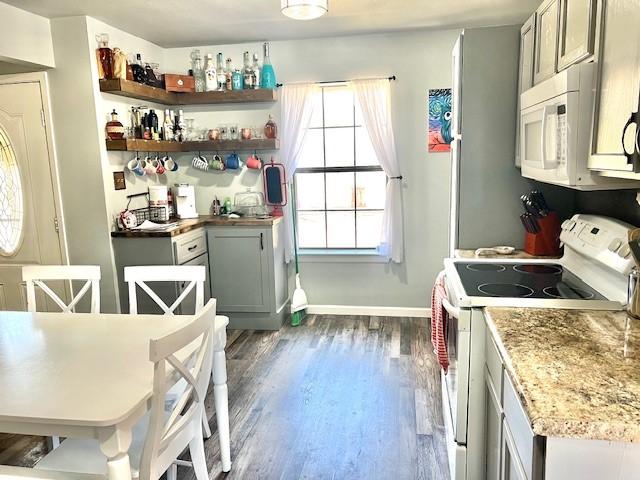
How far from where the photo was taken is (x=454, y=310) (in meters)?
1.83

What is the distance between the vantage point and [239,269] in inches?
155

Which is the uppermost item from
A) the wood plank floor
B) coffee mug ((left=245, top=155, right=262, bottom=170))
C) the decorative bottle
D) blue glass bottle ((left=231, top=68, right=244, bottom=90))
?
blue glass bottle ((left=231, top=68, right=244, bottom=90))

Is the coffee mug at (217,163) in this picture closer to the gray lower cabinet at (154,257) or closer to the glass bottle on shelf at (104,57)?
the gray lower cabinet at (154,257)

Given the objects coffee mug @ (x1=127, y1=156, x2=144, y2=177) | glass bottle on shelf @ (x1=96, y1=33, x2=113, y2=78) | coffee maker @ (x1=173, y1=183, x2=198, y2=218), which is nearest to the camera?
glass bottle on shelf @ (x1=96, y1=33, x2=113, y2=78)

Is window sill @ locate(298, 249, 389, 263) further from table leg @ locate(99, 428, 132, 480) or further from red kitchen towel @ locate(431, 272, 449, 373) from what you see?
table leg @ locate(99, 428, 132, 480)

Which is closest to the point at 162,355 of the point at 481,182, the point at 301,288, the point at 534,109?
the point at 534,109

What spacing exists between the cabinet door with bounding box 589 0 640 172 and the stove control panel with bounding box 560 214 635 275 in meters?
0.33

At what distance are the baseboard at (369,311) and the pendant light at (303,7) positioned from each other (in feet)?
8.49

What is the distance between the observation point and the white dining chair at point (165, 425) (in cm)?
139

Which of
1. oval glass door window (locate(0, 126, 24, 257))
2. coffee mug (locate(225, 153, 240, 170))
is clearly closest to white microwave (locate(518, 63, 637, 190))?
coffee mug (locate(225, 153, 240, 170))

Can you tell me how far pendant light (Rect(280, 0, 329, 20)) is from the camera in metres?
2.33

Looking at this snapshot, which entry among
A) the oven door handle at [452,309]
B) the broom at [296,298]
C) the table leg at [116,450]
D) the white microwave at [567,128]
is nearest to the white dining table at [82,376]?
the table leg at [116,450]

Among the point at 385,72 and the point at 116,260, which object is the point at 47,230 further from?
the point at 385,72

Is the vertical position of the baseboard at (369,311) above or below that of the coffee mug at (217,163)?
below
